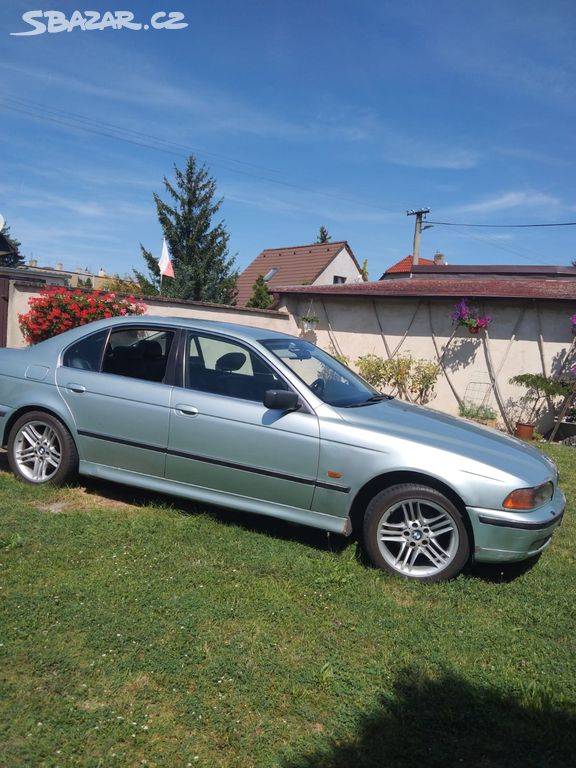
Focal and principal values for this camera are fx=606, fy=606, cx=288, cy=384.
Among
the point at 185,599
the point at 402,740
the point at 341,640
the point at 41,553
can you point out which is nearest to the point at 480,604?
the point at 341,640

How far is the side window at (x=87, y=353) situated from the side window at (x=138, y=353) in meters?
0.07

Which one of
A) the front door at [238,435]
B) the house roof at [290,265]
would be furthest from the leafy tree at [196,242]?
the front door at [238,435]

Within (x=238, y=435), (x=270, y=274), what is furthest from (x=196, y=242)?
(x=238, y=435)

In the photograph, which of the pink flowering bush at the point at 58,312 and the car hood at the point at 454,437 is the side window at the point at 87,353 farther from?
the pink flowering bush at the point at 58,312

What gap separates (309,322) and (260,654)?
1153 cm

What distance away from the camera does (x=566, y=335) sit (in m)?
11.0

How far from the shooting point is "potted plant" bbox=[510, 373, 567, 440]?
10.6 metres


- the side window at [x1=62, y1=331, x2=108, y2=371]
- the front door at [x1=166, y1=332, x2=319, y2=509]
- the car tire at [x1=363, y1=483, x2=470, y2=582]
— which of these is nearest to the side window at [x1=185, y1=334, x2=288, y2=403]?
the front door at [x1=166, y1=332, x2=319, y2=509]

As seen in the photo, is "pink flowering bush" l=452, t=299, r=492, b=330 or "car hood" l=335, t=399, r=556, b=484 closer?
"car hood" l=335, t=399, r=556, b=484

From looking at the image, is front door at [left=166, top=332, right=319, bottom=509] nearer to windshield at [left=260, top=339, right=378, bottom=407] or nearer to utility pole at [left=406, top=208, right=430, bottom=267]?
windshield at [left=260, top=339, right=378, bottom=407]

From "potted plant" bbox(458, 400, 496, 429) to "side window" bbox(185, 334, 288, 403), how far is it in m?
7.60

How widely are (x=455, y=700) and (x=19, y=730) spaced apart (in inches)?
72.2

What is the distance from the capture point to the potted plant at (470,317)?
11.6 m

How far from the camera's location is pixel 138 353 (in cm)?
497
